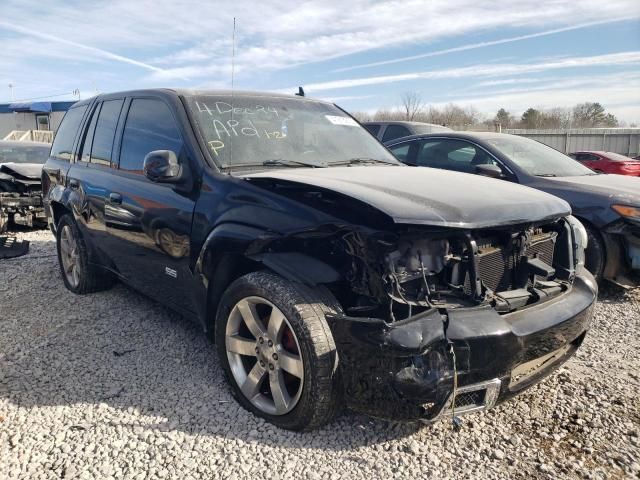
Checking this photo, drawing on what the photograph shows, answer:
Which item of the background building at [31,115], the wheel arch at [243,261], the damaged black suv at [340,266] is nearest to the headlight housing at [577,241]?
the damaged black suv at [340,266]

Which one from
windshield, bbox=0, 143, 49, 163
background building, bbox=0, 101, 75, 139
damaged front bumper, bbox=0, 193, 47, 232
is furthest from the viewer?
background building, bbox=0, 101, 75, 139

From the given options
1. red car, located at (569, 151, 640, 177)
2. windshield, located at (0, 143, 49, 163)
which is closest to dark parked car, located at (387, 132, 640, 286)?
windshield, located at (0, 143, 49, 163)

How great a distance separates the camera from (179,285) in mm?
3439

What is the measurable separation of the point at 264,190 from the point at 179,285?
3.37 ft

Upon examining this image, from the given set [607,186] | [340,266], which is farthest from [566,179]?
[340,266]

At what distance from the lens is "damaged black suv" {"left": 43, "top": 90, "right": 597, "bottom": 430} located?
237 cm

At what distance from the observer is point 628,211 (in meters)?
4.79

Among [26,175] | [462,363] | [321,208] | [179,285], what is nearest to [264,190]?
[321,208]

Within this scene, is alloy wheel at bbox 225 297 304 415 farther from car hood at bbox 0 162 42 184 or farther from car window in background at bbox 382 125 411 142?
car hood at bbox 0 162 42 184

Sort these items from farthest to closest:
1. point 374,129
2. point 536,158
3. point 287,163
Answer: point 374,129
point 536,158
point 287,163

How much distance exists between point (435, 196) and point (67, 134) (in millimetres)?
4246

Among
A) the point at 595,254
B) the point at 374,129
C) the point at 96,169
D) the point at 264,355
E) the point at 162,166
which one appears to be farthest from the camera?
the point at 374,129

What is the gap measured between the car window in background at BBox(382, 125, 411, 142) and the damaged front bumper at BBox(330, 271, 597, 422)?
7.24 m

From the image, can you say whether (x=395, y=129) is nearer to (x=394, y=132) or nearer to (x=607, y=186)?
(x=394, y=132)
